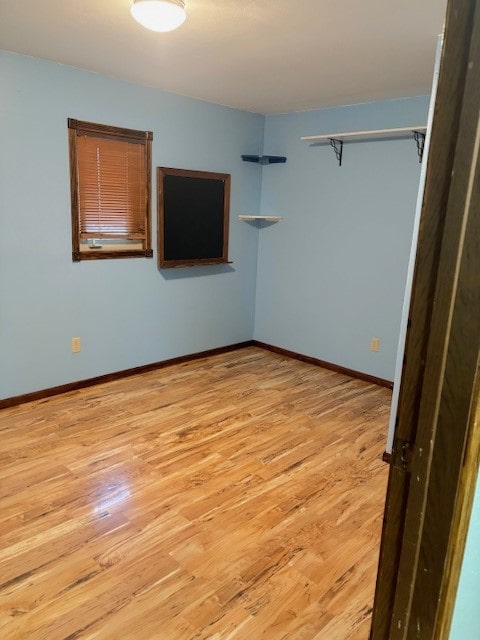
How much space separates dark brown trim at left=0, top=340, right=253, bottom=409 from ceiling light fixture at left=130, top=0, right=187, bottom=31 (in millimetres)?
2568

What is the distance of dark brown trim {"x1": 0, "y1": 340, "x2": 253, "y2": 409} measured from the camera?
3367 millimetres

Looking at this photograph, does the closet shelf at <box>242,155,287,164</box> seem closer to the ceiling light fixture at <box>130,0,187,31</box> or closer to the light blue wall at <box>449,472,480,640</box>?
the ceiling light fixture at <box>130,0,187,31</box>

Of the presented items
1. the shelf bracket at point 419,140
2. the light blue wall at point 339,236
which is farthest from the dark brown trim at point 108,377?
the shelf bracket at point 419,140

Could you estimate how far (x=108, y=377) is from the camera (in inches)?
153

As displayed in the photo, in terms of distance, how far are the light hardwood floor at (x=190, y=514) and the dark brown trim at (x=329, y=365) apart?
0.43m

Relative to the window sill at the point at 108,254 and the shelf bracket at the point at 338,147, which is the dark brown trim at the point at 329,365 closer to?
the window sill at the point at 108,254

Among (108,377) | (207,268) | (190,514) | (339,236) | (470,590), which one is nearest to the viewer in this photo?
(470,590)

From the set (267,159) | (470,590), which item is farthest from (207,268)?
(470,590)

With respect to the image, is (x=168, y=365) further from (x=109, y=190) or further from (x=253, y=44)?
(x=253, y=44)

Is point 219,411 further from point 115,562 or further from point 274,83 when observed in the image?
point 274,83

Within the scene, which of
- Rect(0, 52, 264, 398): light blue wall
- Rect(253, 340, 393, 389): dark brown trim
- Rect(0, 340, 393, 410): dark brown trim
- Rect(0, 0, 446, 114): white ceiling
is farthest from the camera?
Rect(253, 340, 393, 389): dark brown trim

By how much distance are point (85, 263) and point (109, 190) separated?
1.93ft

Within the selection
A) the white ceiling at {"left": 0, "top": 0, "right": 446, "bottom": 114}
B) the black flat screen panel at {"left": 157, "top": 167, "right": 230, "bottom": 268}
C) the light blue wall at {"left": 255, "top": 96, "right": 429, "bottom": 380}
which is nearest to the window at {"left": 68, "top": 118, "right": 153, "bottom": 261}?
the black flat screen panel at {"left": 157, "top": 167, "right": 230, "bottom": 268}

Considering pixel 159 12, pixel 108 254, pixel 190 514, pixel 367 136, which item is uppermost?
pixel 159 12
